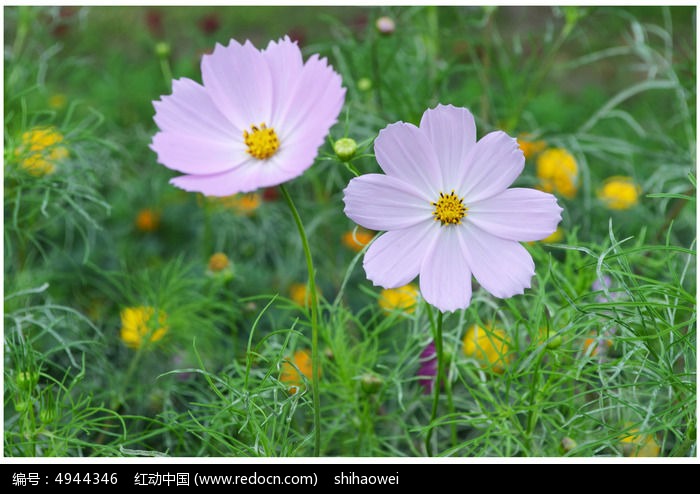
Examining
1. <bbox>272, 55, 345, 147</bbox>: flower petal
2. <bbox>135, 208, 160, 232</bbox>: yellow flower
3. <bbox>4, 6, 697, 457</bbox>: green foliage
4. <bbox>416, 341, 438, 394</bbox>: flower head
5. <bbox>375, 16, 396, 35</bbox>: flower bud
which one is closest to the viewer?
<bbox>272, 55, 345, 147</bbox>: flower petal

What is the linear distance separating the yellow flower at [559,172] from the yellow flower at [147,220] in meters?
0.61

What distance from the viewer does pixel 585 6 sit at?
105 cm

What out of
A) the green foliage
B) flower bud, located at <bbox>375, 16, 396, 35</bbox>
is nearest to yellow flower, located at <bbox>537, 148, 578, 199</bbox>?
the green foliage

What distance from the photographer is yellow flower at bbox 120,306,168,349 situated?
2.94 feet

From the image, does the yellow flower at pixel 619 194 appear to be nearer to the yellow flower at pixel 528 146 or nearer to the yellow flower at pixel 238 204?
the yellow flower at pixel 528 146

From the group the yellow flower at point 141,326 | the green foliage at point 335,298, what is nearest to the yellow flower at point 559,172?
the green foliage at point 335,298

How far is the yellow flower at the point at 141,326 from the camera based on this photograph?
0.90 metres

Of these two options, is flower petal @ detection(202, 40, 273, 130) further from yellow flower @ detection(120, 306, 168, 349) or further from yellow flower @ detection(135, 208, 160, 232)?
yellow flower @ detection(135, 208, 160, 232)

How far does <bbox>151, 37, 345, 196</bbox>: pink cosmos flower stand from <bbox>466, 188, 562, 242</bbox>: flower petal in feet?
0.43

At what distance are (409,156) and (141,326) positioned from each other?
51 cm

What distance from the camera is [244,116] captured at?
0.59 meters

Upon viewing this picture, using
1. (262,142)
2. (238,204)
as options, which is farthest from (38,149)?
(262,142)

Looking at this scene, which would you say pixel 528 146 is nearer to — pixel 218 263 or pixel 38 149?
pixel 218 263

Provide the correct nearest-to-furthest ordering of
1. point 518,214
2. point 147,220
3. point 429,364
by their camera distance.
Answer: point 518,214
point 429,364
point 147,220
